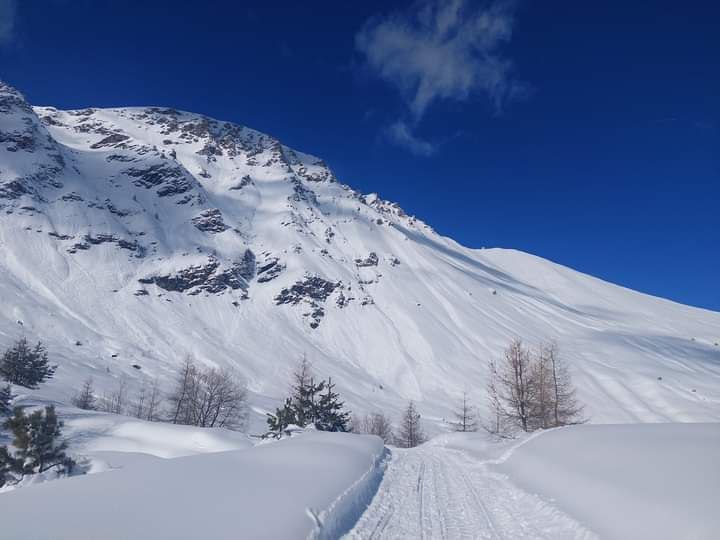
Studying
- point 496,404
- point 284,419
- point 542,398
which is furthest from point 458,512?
point 284,419

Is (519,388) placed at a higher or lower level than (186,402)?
higher

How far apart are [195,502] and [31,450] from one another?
1701 centimetres

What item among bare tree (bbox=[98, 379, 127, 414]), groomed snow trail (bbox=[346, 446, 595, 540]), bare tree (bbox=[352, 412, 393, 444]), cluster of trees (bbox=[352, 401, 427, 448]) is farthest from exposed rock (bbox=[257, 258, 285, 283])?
groomed snow trail (bbox=[346, 446, 595, 540])

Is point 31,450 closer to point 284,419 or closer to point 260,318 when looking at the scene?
point 284,419

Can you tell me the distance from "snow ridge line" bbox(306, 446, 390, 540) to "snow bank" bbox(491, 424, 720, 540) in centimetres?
438

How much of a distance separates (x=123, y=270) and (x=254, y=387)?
8549 centimetres

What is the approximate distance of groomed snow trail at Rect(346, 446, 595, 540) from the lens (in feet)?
24.6

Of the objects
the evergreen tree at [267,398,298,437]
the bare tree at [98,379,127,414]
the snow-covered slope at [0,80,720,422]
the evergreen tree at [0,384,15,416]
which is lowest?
the bare tree at [98,379,127,414]

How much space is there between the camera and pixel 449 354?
145m

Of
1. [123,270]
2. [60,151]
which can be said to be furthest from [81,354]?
[60,151]

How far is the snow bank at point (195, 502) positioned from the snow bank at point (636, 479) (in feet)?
15.9

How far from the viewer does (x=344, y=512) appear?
768 centimetres

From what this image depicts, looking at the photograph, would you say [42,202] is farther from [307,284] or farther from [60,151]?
[307,284]

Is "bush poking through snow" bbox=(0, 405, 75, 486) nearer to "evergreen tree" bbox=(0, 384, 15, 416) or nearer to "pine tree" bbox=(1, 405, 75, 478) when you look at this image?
"pine tree" bbox=(1, 405, 75, 478)
